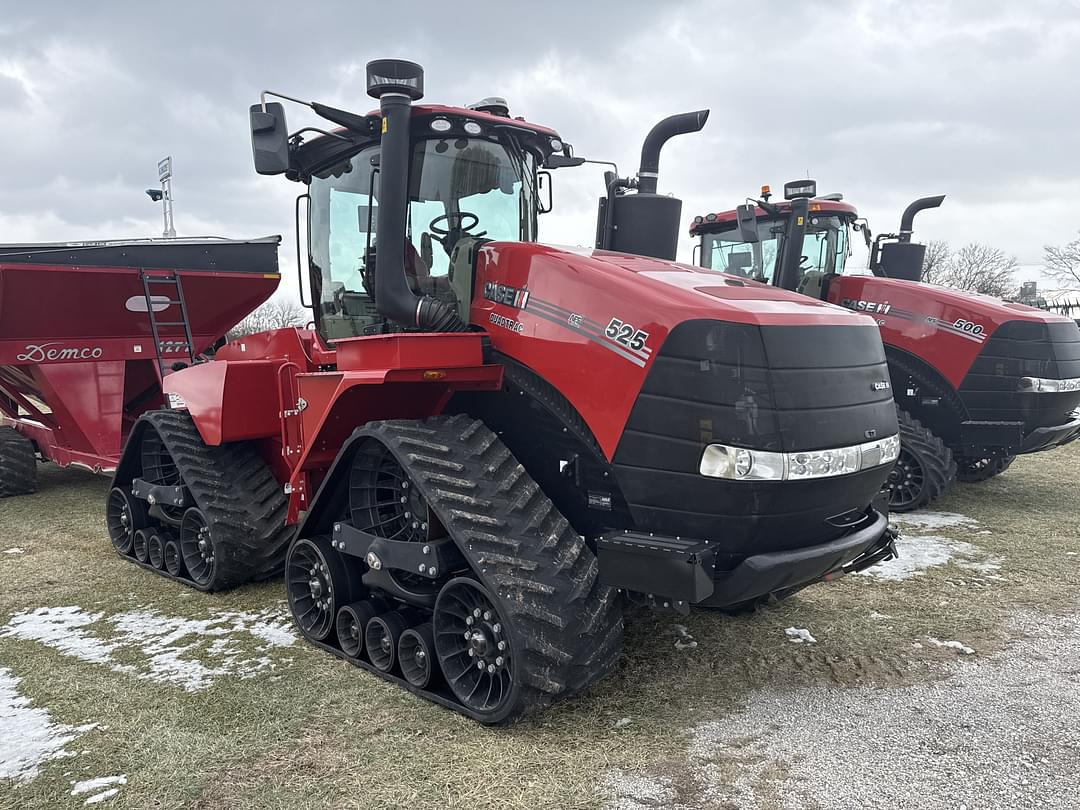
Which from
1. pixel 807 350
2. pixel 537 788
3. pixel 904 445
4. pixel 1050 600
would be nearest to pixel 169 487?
pixel 537 788

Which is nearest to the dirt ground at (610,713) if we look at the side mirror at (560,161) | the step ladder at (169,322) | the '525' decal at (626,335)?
the '525' decal at (626,335)

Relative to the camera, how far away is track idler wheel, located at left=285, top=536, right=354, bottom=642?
416 centimetres

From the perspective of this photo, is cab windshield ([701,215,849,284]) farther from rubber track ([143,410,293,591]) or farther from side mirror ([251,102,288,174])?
side mirror ([251,102,288,174])

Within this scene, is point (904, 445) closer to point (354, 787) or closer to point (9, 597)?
point (354, 787)

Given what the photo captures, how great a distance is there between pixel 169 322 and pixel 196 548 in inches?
126

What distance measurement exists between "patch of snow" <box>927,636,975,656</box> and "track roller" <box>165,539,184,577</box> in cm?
457

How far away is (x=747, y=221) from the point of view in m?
7.13

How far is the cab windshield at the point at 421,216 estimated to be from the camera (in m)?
4.11

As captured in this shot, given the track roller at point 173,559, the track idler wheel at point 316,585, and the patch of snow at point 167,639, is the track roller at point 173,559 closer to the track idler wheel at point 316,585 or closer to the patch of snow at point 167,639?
the patch of snow at point 167,639

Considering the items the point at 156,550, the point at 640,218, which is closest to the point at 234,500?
the point at 156,550

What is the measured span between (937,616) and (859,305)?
4034 millimetres

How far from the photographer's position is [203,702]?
12.0 ft

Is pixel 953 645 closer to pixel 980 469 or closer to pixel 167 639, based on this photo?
pixel 167 639

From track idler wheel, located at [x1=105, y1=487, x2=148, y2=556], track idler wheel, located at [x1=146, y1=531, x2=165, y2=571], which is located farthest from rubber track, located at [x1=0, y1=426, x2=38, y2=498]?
track idler wheel, located at [x1=146, y1=531, x2=165, y2=571]
